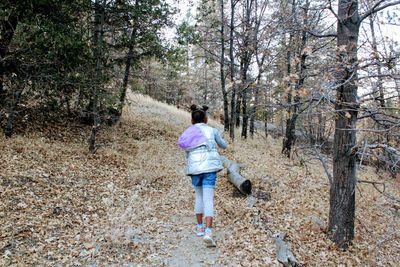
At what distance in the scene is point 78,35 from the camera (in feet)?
31.9

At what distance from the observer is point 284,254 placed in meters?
5.35

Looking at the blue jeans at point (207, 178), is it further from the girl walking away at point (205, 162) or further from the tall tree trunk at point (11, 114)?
the tall tree trunk at point (11, 114)

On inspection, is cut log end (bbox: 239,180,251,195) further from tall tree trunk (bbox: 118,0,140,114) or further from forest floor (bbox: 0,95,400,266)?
tall tree trunk (bbox: 118,0,140,114)

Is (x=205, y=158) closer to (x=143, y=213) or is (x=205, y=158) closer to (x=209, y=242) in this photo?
(x=209, y=242)

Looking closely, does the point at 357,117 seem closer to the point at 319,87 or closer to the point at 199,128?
the point at 319,87

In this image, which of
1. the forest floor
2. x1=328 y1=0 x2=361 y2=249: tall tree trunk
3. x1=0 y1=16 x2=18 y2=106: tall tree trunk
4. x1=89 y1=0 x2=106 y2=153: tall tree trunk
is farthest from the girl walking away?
x1=0 y1=16 x2=18 y2=106: tall tree trunk

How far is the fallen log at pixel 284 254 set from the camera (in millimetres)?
5195

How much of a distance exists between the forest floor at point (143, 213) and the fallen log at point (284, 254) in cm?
12

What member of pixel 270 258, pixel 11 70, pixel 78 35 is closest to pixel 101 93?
pixel 78 35

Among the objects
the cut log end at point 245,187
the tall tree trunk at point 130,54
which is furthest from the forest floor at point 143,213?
the tall tree trunk at point 130,54

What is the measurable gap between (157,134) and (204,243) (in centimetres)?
1007

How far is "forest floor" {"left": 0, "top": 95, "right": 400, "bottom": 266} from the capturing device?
5.28 metres

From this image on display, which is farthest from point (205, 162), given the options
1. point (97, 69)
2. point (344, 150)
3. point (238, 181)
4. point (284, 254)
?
point (97, 69)

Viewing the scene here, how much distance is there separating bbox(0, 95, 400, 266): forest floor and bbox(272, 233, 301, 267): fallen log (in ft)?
0.38
